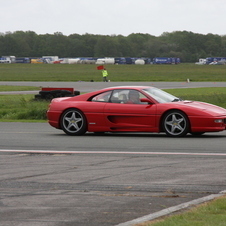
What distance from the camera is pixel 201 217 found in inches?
253

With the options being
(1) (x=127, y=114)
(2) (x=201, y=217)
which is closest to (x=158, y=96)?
(1) (x=127, y=114)

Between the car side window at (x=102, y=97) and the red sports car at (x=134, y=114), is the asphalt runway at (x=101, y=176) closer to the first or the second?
the red sports car at (x=134, y=114)

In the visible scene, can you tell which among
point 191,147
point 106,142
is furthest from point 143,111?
point 191,147

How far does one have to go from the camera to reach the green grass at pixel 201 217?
6.14 meters

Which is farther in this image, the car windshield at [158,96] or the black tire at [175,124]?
the car windshield at [158,96]

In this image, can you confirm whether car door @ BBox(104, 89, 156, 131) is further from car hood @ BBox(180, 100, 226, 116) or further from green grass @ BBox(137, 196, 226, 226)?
green grass @ BBox(137, 196, 226, 226)

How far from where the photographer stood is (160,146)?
43.7 ft

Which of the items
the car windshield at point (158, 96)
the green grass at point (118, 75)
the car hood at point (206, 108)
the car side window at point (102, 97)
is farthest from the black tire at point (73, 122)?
the green grass at point (118, 75)

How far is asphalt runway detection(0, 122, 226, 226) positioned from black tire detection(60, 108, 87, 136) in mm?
687

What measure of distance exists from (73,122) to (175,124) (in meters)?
2.47

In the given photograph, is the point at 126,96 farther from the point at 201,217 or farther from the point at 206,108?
the point at 201,217

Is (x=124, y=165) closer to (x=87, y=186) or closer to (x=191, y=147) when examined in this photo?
(x=87, y=186)

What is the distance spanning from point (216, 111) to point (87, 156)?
4.53m

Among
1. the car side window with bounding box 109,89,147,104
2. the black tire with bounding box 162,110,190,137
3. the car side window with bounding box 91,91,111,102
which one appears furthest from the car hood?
the car side window with bounding box 91,91,111,102
